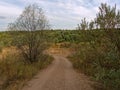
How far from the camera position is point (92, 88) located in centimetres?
1641

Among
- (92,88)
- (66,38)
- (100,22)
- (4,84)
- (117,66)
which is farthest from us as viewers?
(66,38)

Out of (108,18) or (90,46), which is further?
(90,46)

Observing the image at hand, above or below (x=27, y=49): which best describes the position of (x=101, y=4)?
above

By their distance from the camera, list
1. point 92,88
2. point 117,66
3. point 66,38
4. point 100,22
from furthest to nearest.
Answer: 1. point 66,38
2. point 92,88
3. point 100,22
4. point 117,66

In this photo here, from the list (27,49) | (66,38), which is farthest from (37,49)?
(66,38)

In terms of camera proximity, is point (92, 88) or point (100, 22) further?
point (92, 88)

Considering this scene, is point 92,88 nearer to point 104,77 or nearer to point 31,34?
point 104,77

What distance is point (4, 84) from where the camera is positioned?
1767 centimetres

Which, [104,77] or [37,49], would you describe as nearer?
[104,77]

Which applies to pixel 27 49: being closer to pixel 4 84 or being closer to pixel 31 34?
pixel 31 34

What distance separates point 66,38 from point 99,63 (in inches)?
3771

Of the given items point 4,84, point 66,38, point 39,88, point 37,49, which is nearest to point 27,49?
point 37,49

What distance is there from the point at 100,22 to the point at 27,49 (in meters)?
15.9

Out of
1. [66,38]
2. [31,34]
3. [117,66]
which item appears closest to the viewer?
[117,66]
